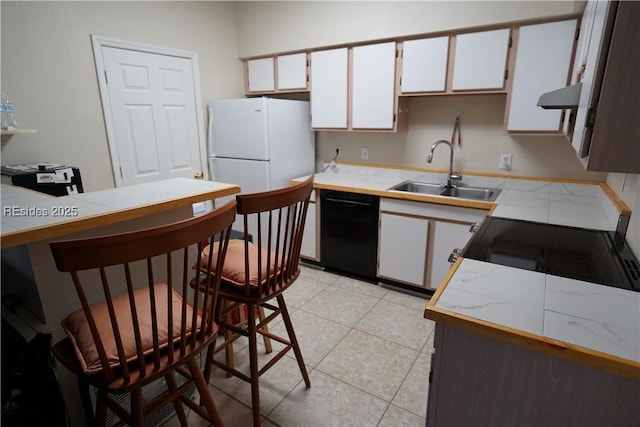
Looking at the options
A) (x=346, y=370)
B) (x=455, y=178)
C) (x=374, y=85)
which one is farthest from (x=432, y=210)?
(x=346, y=370)

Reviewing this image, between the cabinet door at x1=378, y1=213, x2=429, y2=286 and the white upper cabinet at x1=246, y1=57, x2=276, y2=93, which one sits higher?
the white upper cabinet at x1=246, y1=57, x2=276, y2=93

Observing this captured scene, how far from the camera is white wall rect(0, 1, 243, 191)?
2.26 metres

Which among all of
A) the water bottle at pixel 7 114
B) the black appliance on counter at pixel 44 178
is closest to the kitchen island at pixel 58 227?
the black appliance on counter at pixel 44 178

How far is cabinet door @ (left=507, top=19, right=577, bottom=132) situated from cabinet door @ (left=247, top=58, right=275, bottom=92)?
2.18 metres

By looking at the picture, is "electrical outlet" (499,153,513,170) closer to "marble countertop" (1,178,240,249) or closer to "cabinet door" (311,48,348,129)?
"cabinet door" (311,48,348,129)

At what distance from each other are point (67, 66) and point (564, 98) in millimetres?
3050

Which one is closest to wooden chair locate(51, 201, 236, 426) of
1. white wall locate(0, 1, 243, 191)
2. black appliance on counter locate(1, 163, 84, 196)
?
black appliance on counter locate(1, 163, 84, 196)

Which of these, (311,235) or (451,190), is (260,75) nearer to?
(311,235)

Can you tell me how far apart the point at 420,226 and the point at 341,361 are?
1150 mm

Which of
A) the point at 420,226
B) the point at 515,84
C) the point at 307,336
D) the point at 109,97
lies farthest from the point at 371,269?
the point at 109,97

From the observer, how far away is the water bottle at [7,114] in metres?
2.14

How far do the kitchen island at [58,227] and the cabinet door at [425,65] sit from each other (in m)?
1.88

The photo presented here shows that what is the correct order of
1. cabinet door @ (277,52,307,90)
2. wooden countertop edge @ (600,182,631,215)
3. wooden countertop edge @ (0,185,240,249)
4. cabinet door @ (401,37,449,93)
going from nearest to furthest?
wooden countertop edge @ (0,185,240,249)
wooden countertop edge @ (600,182,631,215)
cabinet door @ (401,37,449,93)
cabinet door @ (277,52,307,90)

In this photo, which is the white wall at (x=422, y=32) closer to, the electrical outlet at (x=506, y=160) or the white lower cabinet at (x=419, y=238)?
the electrical outlet at (x=506, y=160)
